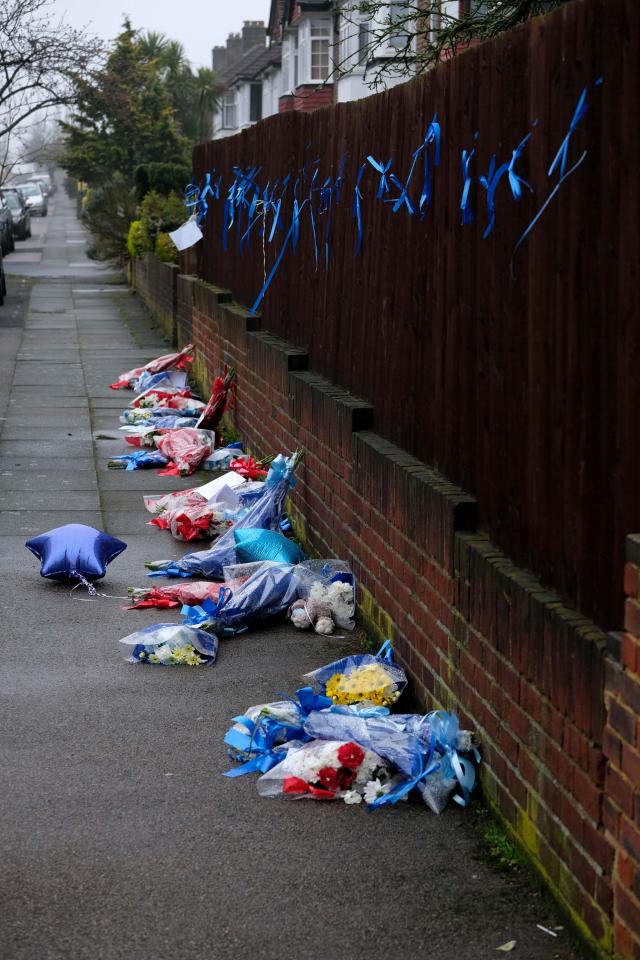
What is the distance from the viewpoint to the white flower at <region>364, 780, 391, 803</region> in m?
4.60

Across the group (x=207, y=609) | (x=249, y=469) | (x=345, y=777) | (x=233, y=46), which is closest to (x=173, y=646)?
(x=207, y=609)

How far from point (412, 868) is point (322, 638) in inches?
99.0

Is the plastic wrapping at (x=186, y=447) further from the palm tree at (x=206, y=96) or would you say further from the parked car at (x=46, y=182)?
the parked car at (x=46, y=182)

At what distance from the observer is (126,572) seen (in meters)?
7.96

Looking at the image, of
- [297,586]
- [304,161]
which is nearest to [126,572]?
[297,586]

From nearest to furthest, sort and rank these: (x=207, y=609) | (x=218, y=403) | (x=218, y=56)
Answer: (x=207, y=609) < (x=218, y=403) < (x=218, y=56)

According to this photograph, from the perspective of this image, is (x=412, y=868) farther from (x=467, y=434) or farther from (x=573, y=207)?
(x=573, y=207)

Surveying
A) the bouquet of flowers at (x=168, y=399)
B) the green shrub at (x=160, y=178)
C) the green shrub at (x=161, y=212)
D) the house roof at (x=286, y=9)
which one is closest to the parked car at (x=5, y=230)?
the green shrub at (x=160, y=178)

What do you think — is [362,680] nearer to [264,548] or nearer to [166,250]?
[264,548]

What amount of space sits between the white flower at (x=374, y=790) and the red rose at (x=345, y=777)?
2.4 inches

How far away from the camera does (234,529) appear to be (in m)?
7.90

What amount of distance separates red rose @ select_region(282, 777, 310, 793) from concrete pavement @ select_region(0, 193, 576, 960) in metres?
0.08

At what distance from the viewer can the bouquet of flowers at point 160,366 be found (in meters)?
15.8

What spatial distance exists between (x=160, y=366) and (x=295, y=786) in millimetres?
11486
